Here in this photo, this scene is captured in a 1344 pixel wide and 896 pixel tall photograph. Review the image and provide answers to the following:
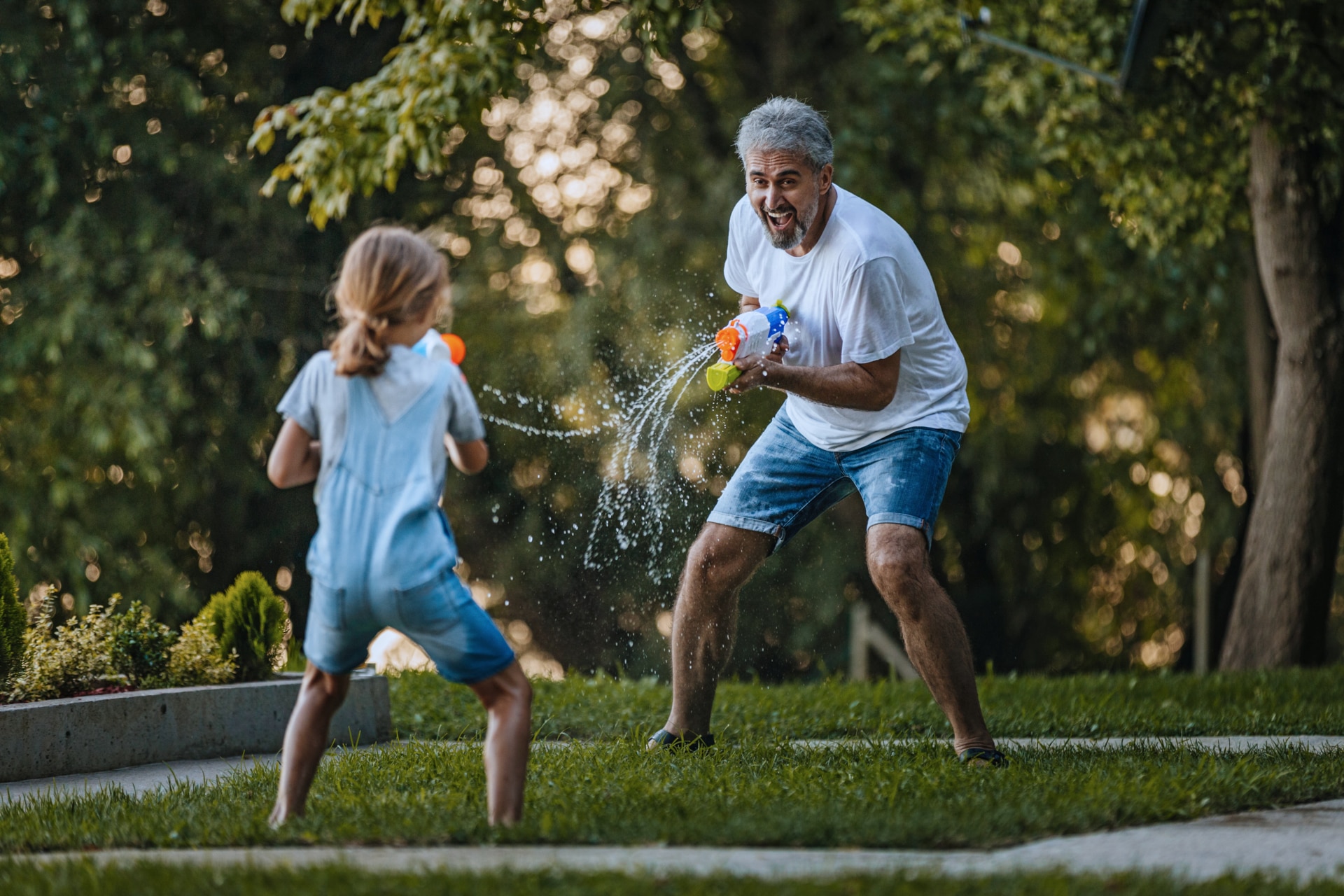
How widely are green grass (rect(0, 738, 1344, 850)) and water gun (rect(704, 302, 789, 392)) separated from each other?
1167 millimetres

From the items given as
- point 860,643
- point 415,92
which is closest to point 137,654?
point 415,92

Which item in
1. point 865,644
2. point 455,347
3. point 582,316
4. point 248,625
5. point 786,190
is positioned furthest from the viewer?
point 865,644

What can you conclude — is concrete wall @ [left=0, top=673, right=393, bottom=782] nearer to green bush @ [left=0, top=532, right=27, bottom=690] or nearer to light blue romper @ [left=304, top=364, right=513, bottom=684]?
green bush @ [left=0, top=532, right=27, bottom=690]

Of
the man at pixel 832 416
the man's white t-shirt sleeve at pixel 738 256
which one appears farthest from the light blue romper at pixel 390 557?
the man's white t-shirt sleeve at pixel 738 256

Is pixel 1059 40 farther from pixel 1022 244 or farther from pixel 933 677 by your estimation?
pixel 933 677

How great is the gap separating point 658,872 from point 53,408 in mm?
9610

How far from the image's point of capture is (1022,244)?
1328 cm

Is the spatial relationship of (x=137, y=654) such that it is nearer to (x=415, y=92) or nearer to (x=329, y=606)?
(x=329, y=606)

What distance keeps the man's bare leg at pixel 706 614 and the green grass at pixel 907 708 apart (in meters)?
0.44

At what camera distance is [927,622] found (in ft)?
13.8

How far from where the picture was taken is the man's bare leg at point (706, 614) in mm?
4621

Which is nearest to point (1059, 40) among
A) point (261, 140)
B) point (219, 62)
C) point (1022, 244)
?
point (1022, 244)

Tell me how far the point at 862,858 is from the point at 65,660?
3.35 metres

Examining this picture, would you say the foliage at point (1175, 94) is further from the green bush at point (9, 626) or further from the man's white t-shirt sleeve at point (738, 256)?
the green bush at point (9, 626)
